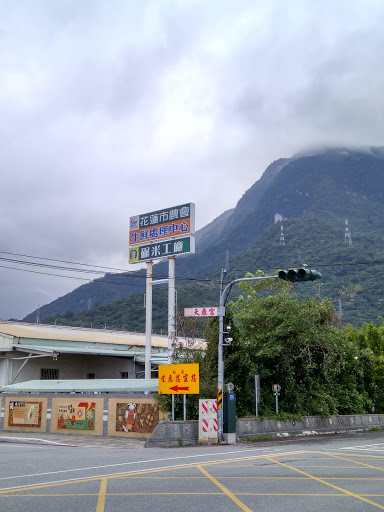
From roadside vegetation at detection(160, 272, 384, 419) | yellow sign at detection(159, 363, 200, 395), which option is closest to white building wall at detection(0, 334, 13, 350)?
roadside vegetation at detection(160, 272, 384, 419)

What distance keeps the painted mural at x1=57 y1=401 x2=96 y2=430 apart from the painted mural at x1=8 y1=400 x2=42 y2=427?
1611 millimetres

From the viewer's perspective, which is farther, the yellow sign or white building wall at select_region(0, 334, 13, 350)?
white building wall at select_region(0, 334, 13, 350)

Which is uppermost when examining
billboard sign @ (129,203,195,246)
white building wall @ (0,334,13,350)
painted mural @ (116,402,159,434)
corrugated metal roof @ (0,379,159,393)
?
billboard sign @ (129,203,195,246)

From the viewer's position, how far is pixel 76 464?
14742mm

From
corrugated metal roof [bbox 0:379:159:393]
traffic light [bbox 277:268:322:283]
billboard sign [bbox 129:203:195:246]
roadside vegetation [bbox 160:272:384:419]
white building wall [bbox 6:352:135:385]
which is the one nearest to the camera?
traffic light [bbox 277:268:322:283]

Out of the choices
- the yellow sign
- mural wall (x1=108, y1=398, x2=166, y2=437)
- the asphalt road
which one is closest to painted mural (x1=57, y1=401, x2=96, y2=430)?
mural wall (x1=108, y1=398, x2=166, y2=437)

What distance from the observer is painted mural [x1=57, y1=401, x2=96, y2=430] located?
25812mm

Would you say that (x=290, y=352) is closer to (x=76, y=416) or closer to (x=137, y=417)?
(x=137, y=417)

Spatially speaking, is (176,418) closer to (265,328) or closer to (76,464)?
(265,328)

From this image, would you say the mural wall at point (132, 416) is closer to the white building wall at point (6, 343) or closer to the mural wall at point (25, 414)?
the mural wall at point (25, 414)

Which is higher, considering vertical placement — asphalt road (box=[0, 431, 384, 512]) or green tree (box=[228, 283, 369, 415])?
green tree (box=[228, 283, 369, 415])

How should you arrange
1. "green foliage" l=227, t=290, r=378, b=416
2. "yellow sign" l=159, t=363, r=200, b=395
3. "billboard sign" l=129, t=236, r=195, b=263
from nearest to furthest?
1. "yellow sign" l=159, t=363, r=200, b=395
2. "green foliage" l=227, t=290, r=378, b=416
3. "billboard sign" l=129, t=236, r=195, b=263

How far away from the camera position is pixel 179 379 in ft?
72.1

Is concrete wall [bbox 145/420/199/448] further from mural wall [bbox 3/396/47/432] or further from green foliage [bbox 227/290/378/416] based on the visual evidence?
mural wall [bbox 3/396/47/432]
